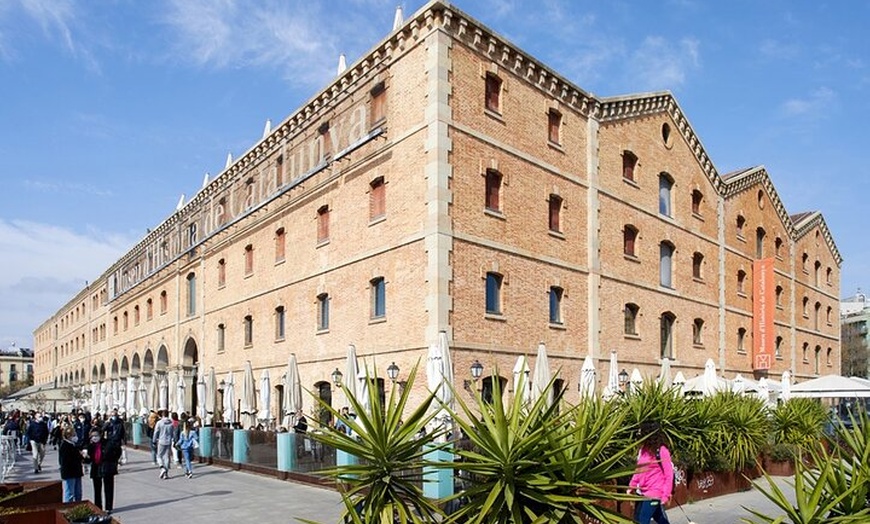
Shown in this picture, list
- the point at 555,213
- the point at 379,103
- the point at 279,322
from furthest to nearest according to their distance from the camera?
1. the point at 279,322
2. the point at 555,213
3. the point at 379,103

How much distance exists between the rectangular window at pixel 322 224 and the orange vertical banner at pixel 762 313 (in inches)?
881

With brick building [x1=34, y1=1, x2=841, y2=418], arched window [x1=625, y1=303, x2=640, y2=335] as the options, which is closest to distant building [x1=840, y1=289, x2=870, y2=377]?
brick building [x1=34, y1=1, x2=841, y2=418]

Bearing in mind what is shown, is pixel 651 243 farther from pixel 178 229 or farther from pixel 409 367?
pixel 178 229

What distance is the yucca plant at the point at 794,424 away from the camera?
731 inches

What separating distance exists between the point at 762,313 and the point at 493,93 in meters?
21.2

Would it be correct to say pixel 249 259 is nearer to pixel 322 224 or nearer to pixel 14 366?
pixel 322 224

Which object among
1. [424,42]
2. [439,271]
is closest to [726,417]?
[439,271]

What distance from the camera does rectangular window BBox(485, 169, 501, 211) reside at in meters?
21.7

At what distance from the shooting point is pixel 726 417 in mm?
15711

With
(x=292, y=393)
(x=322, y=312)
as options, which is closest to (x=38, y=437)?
(x=292, y=393)

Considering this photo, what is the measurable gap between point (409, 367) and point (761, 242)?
25.4m

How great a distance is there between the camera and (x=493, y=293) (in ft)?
70.6

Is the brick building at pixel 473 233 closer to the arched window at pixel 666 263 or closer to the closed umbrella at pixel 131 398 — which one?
the arched window at pixel 666 263

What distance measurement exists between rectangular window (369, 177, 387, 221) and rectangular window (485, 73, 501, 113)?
392 centimetres
